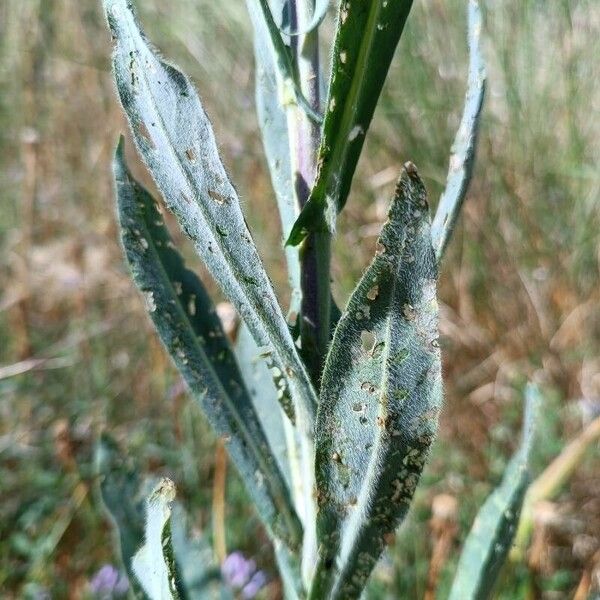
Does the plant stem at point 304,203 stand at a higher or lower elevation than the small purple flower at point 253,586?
higher

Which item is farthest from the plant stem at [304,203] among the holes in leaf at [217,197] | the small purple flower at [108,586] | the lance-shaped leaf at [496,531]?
the small purple flower at [108,586]

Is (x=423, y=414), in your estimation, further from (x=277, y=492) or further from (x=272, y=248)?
(x=272, y=248)

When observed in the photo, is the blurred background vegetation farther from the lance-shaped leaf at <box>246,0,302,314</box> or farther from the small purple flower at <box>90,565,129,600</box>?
the lance-shaped leaf at <box>246,0,302,314</box>

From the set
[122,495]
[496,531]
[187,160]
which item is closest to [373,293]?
[187,160]

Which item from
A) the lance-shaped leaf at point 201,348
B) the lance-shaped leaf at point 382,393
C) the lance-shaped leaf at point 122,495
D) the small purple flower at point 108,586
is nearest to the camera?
the lance-shaped leaf at point 382,393

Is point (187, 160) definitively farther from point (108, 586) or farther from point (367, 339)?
point (108, 586)

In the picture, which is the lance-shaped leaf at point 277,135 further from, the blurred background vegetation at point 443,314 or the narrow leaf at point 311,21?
the blurred background vegetation at point 443,314
